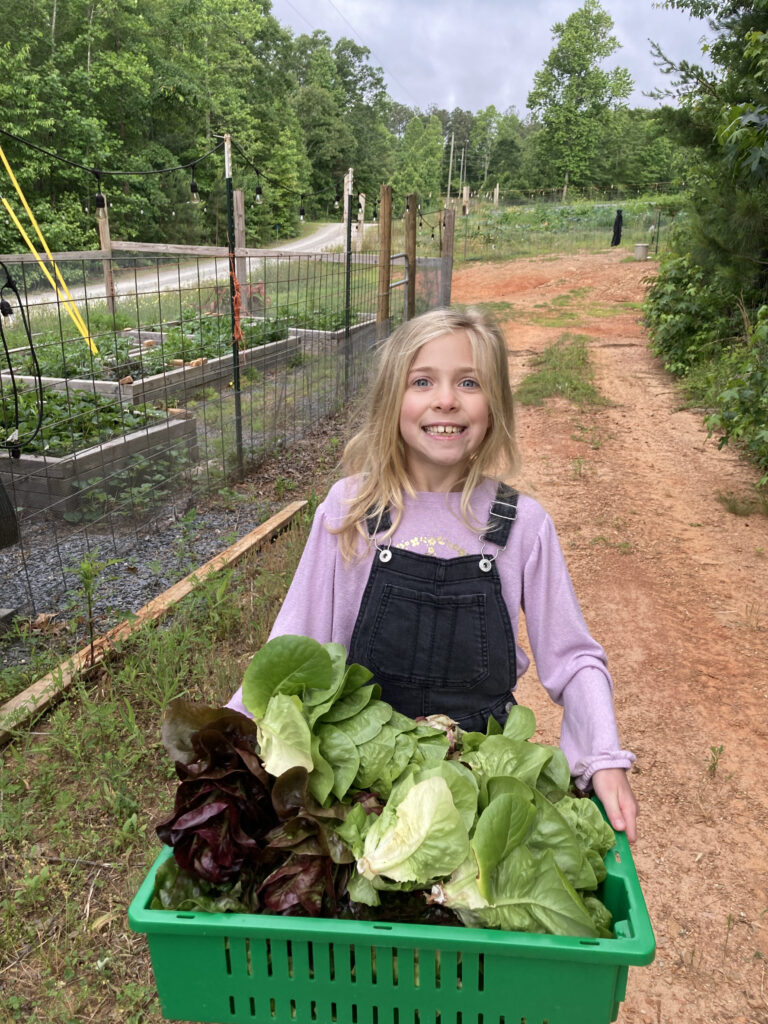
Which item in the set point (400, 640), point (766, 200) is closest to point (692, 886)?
point (400, 640)

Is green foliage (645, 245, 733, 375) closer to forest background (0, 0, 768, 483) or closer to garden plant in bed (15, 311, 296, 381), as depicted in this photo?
forest background (0, 0, 768, 483)

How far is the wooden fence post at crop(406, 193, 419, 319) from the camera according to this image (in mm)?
10312

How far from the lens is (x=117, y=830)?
259 cm

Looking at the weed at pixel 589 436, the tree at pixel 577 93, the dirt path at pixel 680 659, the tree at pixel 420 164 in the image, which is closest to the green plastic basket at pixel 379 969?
the dirt path at pixel 680 659

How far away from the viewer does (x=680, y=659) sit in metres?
4.09

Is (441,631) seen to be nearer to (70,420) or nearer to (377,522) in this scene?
(377,522)

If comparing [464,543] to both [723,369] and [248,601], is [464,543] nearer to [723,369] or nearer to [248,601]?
[248,601]

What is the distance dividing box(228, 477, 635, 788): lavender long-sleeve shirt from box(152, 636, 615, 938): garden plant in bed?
405 mm

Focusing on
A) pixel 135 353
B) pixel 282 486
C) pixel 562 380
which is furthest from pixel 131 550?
pixel 562 380

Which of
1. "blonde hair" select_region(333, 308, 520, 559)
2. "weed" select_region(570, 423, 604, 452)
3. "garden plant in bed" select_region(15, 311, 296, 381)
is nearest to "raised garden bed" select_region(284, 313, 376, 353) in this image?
"garden plant in bed" select_region(15, 311, 296, 381)

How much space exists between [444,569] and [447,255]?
44.1 ft

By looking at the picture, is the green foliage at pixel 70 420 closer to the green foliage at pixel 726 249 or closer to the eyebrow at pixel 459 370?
the eyebrow at pixel 459 370

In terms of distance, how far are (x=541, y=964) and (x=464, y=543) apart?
998 millimetres

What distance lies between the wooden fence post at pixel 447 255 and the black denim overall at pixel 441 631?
12.4 m
